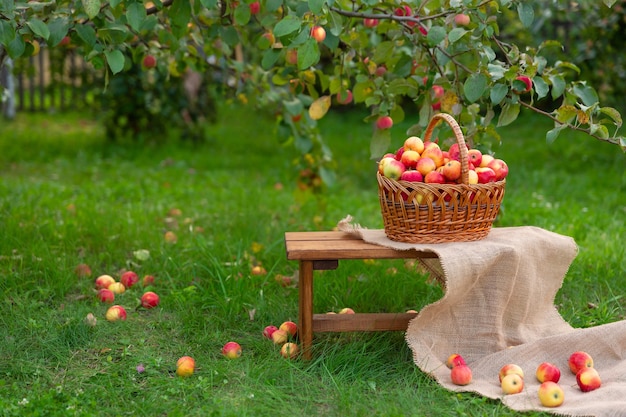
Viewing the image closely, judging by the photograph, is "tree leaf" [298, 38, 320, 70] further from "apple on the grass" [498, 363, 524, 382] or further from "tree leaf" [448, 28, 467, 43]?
"apple on the grass" [498, 363, 524, 382]

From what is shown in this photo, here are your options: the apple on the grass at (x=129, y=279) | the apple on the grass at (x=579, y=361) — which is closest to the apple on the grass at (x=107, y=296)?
the apple on the grass at (x=129, y=279)

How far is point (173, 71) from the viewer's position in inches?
161

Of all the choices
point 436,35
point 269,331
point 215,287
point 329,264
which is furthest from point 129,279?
point 436,35

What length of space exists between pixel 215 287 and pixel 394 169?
119cm

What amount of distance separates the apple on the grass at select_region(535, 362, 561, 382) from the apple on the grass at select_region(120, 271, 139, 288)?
6.14 ft

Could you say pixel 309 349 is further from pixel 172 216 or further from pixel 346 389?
pixel 172 216

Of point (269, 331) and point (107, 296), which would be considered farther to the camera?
point (107, 296)

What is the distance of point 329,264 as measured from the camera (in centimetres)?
264

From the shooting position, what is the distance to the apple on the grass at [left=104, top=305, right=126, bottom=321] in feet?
10.1

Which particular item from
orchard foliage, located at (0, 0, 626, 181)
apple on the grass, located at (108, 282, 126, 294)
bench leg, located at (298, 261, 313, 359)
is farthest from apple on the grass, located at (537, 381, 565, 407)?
apple on the grass, located at (108, 282, 126, 294)

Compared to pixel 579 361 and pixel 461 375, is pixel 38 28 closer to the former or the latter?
pixel 461 375

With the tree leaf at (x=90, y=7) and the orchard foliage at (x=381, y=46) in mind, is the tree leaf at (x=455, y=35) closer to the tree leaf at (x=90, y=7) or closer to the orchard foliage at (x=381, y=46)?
the orchard foliage at (x=381, y=46)

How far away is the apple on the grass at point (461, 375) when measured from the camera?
2.48 meters

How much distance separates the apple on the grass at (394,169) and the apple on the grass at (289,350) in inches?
27.9
